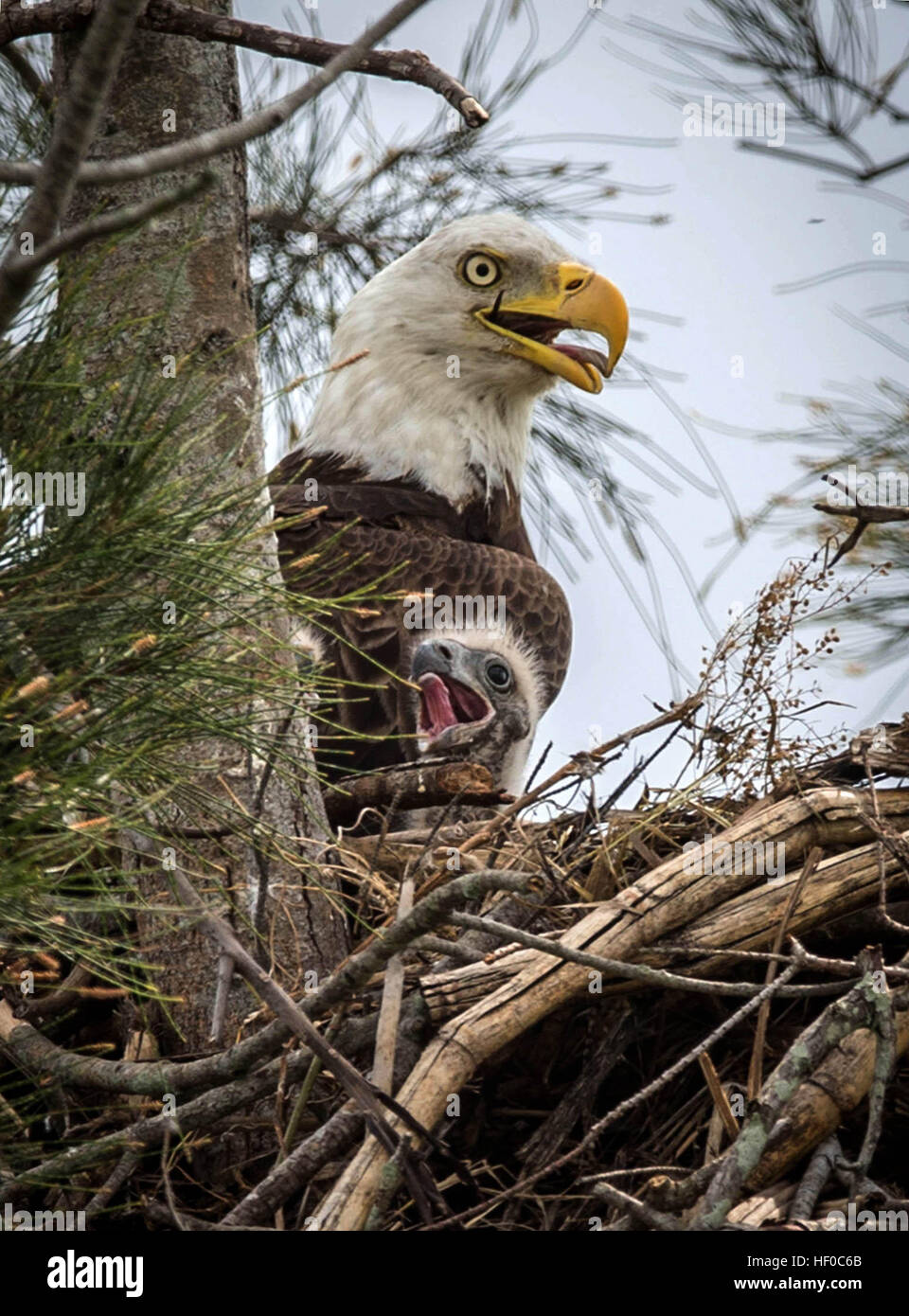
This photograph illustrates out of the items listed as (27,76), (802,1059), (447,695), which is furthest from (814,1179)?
(27,76)

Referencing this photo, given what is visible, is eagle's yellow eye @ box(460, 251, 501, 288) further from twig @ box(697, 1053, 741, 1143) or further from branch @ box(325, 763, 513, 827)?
twig @ box(697, 1053, 741, 1143)

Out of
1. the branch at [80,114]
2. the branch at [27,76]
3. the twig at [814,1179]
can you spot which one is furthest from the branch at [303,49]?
the twig at [814,1179]

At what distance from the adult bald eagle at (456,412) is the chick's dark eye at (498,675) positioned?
233 mm

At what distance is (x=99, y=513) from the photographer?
2.13 metres

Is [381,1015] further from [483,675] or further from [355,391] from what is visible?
[355,391]

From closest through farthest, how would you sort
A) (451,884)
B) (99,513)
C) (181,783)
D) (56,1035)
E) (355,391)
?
(451,884) → (99,513) → (181,783) → (56,1035) → (355,391)

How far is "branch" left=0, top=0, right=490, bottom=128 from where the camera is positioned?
264 centimetres

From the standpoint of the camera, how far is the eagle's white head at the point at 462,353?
14.6 feet

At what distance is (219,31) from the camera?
2.96 m

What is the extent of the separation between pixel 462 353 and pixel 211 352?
1748 mm

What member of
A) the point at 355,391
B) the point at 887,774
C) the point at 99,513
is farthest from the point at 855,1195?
the point at 355,391
